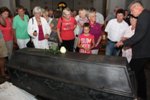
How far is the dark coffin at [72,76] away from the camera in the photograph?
3.23 m

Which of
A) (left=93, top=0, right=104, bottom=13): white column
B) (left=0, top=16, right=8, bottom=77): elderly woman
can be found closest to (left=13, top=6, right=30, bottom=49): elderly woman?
(left=0, top=16, right=8, bottom=77): elderly woman

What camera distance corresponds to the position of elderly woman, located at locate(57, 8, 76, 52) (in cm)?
495

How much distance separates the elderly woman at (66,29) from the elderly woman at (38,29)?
298mm

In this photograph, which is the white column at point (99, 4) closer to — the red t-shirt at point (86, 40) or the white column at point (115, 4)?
the white column at point (115, 4)

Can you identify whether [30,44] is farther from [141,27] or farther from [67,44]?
[141,27]

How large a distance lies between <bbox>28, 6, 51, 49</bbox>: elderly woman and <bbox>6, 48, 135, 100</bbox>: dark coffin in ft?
2.08

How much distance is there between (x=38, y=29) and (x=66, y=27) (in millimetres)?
622

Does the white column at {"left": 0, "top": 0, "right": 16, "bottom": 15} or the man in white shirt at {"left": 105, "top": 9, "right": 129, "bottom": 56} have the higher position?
the white column at {"left": 0, "top": 0, "right": 16, "bottom": 15}

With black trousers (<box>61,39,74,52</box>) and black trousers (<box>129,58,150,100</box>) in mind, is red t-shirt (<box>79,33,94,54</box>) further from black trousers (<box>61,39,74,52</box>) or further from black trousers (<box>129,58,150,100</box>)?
black trousers (<box>129,58,150,100</box>)

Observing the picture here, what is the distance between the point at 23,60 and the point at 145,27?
227 centimetres

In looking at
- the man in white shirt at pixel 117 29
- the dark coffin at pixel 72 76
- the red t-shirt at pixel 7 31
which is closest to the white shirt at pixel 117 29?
the man in white shirt at pixel 117 29

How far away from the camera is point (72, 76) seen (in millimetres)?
3562

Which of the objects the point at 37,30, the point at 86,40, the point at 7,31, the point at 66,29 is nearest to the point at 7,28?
the point at 7,31

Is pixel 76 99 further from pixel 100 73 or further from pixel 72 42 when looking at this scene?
pixel 72 42
